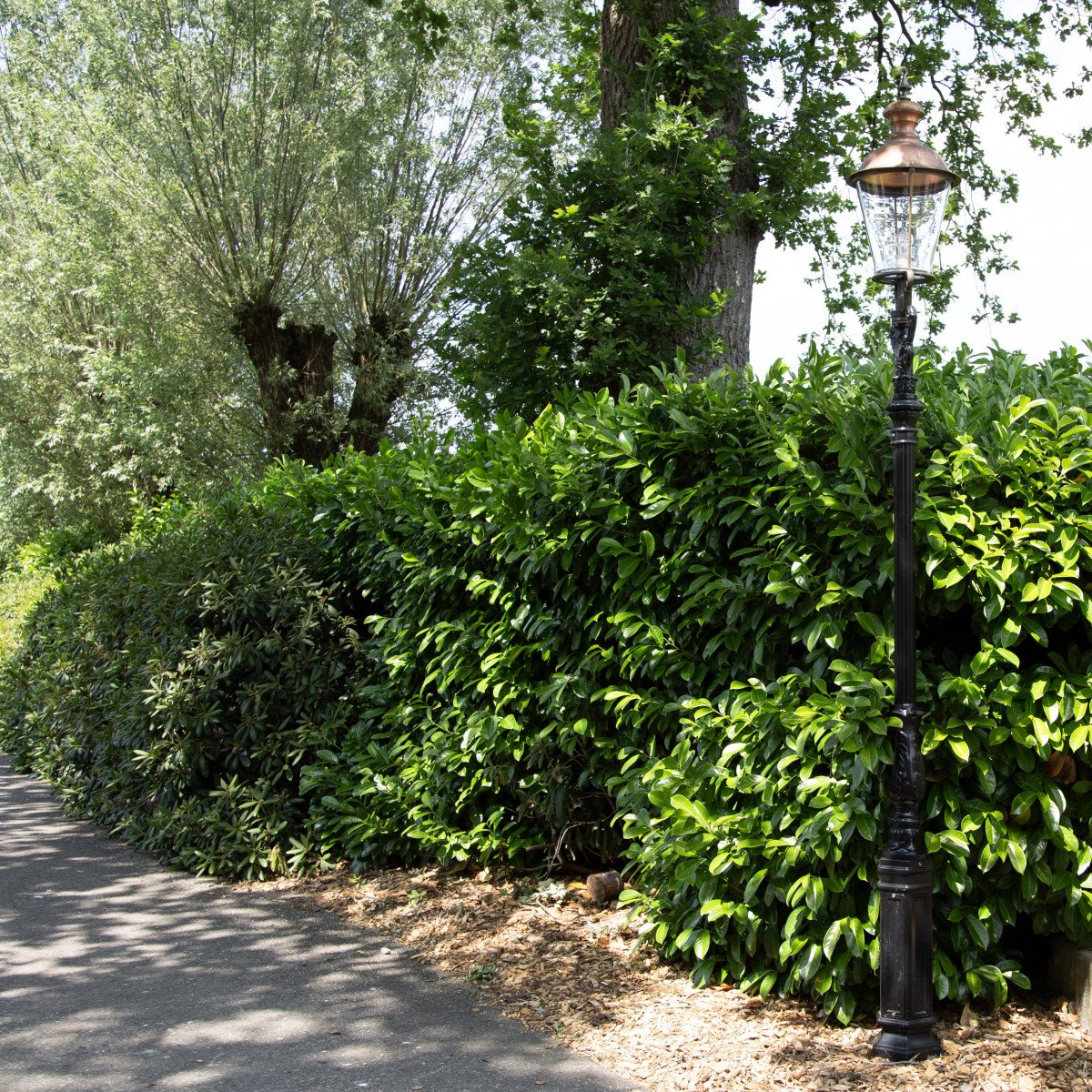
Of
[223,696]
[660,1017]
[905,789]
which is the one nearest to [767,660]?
[905,789]

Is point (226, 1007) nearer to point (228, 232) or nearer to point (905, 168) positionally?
point (905, 168)

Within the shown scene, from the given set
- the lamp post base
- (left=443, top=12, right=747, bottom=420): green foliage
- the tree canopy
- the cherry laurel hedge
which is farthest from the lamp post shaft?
the tree canopy

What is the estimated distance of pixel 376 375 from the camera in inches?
687

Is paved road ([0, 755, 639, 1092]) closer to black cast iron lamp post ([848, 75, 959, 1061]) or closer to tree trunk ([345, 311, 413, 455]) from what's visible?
black cast iron lamp post ([848, 75, 959, 1061])

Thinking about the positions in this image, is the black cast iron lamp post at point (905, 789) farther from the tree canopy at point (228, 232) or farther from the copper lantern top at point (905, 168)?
the tree canopy at point (228, 232)

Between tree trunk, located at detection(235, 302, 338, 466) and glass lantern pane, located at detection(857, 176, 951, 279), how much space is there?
39.0ft

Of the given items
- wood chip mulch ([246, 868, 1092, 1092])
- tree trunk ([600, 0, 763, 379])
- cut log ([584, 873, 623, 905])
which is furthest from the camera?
tree trunk ([600, 0, 763, 379])

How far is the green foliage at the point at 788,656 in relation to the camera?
14.5 feet

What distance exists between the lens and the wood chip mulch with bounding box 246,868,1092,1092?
164 inches

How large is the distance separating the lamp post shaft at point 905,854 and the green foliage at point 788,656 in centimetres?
16

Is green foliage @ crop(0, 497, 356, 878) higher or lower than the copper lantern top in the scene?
lower

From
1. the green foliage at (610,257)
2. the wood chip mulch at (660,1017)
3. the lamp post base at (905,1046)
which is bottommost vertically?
the wood chip mulch at (660,1017)

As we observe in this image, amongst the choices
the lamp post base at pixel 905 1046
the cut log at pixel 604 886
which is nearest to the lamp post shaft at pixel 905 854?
the lamp post base at pixel 905 1046

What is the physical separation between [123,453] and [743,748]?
1506 cm
